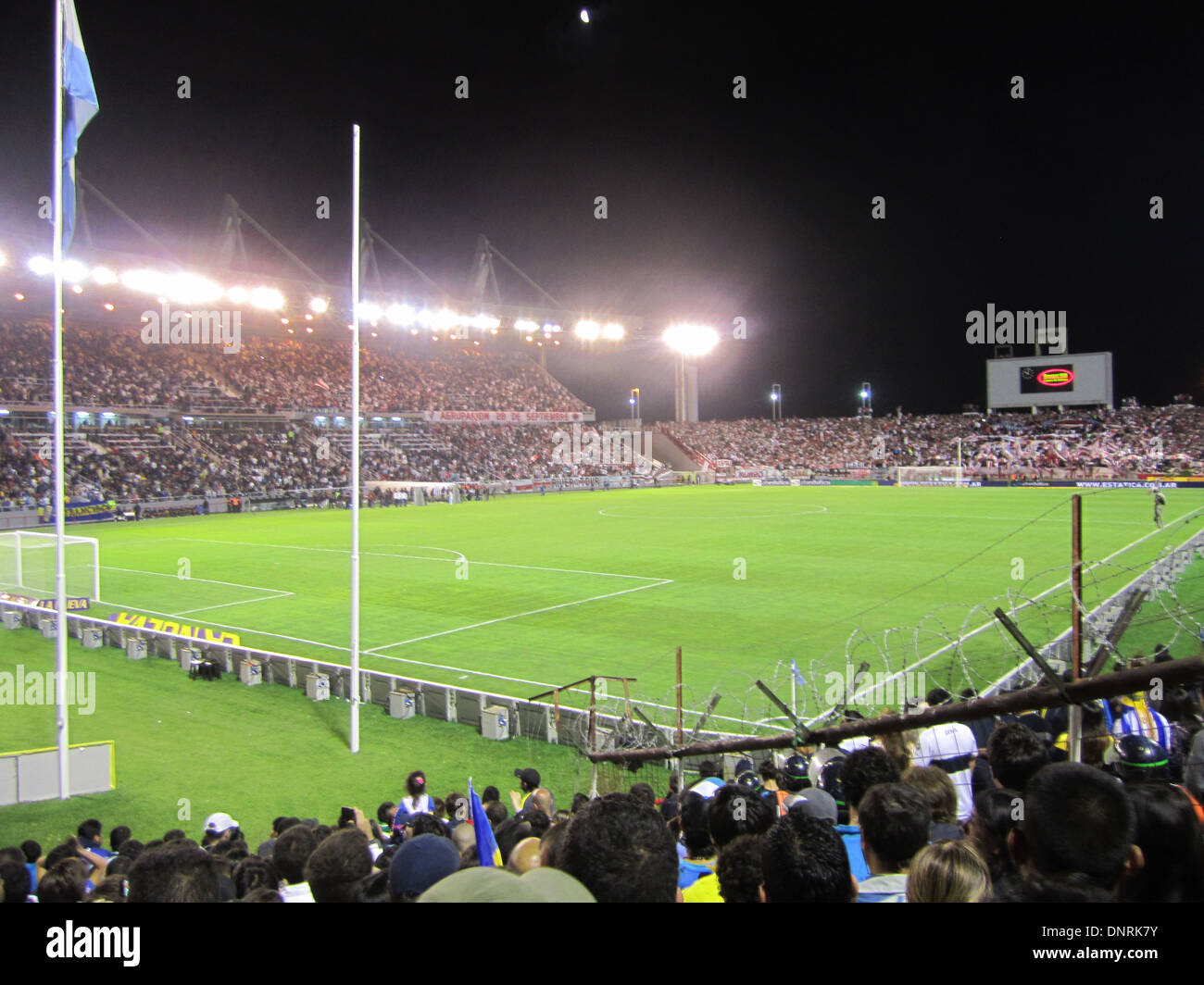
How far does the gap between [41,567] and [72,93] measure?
53.0ft

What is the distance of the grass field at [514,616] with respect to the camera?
1182 centimetres

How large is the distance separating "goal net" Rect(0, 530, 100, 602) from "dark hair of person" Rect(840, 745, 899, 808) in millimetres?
21446

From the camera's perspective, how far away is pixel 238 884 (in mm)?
5262

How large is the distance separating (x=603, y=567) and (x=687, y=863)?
22.9 metres

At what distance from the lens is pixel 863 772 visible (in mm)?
5008

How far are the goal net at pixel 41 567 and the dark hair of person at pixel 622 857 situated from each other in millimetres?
22271

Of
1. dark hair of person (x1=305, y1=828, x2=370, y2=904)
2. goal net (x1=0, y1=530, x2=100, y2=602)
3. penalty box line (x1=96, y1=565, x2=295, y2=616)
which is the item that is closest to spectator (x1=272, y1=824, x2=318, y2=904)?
dark hair of person (x1=305, y1=828, x2=370, y2=904)

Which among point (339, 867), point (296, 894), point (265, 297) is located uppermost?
point (265, 297)

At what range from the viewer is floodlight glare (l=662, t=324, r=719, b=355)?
8719 cm

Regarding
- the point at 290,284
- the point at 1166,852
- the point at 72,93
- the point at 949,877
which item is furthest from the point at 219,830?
the point at 290,284

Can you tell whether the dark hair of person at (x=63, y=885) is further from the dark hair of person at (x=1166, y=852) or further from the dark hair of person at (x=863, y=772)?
the dark hair of person at (x=1166, y=852)

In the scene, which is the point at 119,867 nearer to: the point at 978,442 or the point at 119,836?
the point at 119,836

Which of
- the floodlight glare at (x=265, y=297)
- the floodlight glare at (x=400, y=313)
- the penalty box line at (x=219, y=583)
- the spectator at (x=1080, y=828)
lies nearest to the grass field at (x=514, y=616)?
the penalty box line at (x=219, y=583)
